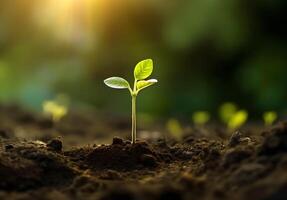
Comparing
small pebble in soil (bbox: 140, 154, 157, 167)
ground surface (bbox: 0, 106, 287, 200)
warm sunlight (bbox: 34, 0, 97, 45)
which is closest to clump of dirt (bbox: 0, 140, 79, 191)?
ground surface (bbox: 0, 106, 287, 200)

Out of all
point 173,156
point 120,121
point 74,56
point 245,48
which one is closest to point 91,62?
point 74,56

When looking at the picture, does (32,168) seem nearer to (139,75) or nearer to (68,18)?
(139,75)

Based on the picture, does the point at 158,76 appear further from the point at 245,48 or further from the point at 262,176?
the point at 262,176

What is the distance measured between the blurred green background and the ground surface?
369 cm

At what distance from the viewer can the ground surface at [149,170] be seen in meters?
1.16

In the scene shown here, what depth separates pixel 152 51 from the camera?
19.3ft

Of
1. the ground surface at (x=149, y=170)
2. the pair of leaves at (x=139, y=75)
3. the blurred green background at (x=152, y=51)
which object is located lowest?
the ground surface at (x=149, y=170)

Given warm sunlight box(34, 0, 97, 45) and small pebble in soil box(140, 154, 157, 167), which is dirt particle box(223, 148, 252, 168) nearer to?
small pebble in soil box(140, 154, 157, 167)

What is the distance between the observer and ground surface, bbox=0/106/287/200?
116 cm

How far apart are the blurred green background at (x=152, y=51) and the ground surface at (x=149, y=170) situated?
369 cm

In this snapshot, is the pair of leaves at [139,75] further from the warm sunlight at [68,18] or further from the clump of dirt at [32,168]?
the warm sunlight at [68,18]

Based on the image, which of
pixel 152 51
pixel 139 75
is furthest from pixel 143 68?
pixel 152 51

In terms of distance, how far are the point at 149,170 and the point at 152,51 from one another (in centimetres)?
441

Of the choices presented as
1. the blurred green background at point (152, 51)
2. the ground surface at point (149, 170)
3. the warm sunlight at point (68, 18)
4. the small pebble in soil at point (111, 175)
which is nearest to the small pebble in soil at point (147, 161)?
the ground surface at point (149, 170)
